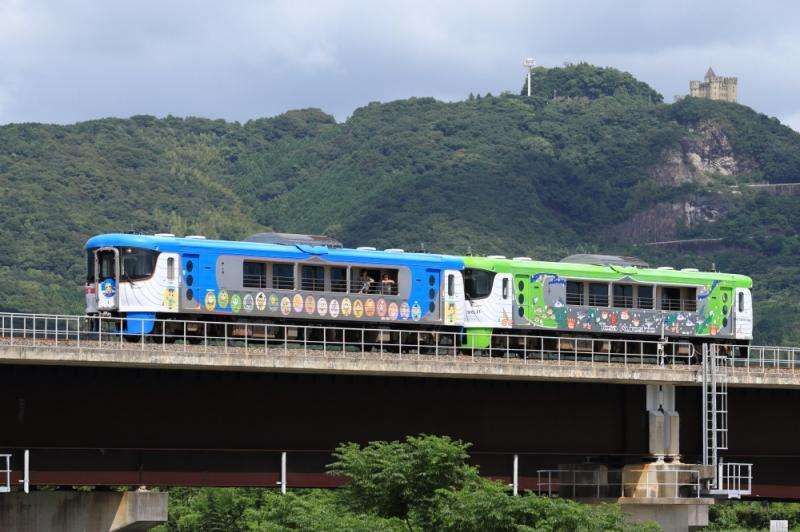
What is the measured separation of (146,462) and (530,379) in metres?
13.7

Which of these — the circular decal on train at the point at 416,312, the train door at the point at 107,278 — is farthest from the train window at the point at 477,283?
the train door at the point at 107,278

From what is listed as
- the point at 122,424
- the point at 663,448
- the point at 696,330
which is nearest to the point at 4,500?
the point at 122,424

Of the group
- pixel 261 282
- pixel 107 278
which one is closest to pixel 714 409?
pixel 261 282

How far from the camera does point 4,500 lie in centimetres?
5759

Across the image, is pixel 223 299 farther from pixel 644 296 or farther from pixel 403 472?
pixel 644 296

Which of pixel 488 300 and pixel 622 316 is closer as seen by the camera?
pixel 488 300

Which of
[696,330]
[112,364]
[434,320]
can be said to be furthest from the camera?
[696,330]

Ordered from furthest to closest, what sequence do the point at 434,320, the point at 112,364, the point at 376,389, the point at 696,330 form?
the point at 696,330
the point at 434,320
the point at 376,389
the point at 112,364

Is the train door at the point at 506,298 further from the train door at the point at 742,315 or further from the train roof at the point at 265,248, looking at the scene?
the train door at the point at 742,315

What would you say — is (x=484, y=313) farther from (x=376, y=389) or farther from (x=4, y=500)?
(x=4, y=500)

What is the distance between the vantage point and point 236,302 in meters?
65.6

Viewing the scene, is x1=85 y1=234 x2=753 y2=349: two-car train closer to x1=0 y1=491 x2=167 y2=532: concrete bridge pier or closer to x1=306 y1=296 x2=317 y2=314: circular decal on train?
x1=306 y1=296 x2=317 y2=314: circular decal on train

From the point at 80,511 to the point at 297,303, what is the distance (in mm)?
13105

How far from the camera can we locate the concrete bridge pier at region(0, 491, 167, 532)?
57.5 m
